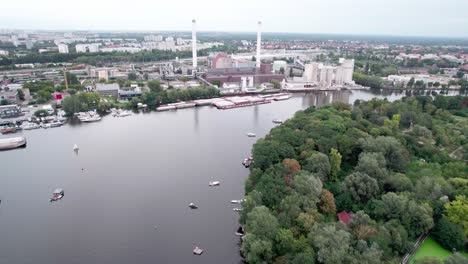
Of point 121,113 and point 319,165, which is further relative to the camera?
point 121,113

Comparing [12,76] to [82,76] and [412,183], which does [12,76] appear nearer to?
[82,76]

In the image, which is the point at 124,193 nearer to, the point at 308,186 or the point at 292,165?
the point at 292,165

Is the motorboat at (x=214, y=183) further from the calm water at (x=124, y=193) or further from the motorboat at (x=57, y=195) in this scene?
the motorboat at (x=57, y=195)

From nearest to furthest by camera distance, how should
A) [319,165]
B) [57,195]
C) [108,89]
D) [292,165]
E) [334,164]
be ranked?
[319,165] < [292,165] < [334,164] < [57,195] < [108,89]

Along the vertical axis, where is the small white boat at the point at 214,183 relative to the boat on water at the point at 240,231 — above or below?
above

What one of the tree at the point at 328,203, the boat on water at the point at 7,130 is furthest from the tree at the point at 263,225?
the boat on water at the point at 7,130

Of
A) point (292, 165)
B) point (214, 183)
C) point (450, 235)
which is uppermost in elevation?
point (292, 165)

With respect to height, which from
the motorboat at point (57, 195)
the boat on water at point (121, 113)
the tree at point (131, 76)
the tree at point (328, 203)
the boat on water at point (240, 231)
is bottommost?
the boat on water at point (240, 231)

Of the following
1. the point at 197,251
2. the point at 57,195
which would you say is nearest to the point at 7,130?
the point at 57,195
